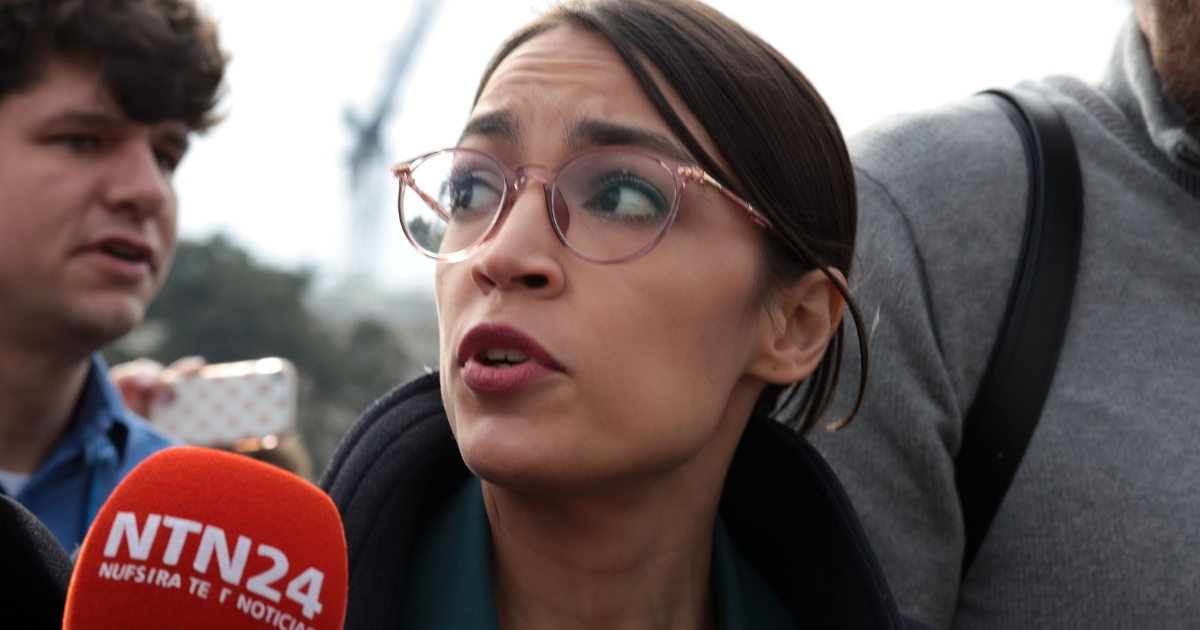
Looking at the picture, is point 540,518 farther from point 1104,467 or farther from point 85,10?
point 85,10

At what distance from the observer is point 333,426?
1140cm

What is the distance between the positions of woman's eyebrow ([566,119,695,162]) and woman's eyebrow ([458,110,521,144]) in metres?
0.09

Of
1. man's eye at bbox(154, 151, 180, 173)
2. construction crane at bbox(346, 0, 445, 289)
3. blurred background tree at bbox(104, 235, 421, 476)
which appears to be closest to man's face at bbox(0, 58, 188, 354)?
man's eye at bbox(154, 151, 180, 173)

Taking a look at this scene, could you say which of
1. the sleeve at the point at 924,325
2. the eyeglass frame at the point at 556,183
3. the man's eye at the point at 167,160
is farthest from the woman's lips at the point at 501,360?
the man's eye at the point at 167,160

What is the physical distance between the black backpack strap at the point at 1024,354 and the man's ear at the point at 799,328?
29cm

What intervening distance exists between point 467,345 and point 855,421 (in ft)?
2.61

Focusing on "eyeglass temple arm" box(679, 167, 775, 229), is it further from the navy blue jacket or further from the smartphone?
the smartphone

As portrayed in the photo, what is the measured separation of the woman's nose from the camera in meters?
1.66

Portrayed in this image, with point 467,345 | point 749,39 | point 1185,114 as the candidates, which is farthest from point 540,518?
point 1185,114

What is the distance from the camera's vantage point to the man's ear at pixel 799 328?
1974mm

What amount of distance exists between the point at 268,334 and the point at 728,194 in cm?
1062

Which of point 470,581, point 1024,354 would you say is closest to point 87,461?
point 470,581

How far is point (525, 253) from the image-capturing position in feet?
5.46

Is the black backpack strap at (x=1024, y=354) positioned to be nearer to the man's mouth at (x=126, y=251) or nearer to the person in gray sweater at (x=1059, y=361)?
the person in gray sweater at (x=1059, y=361)
